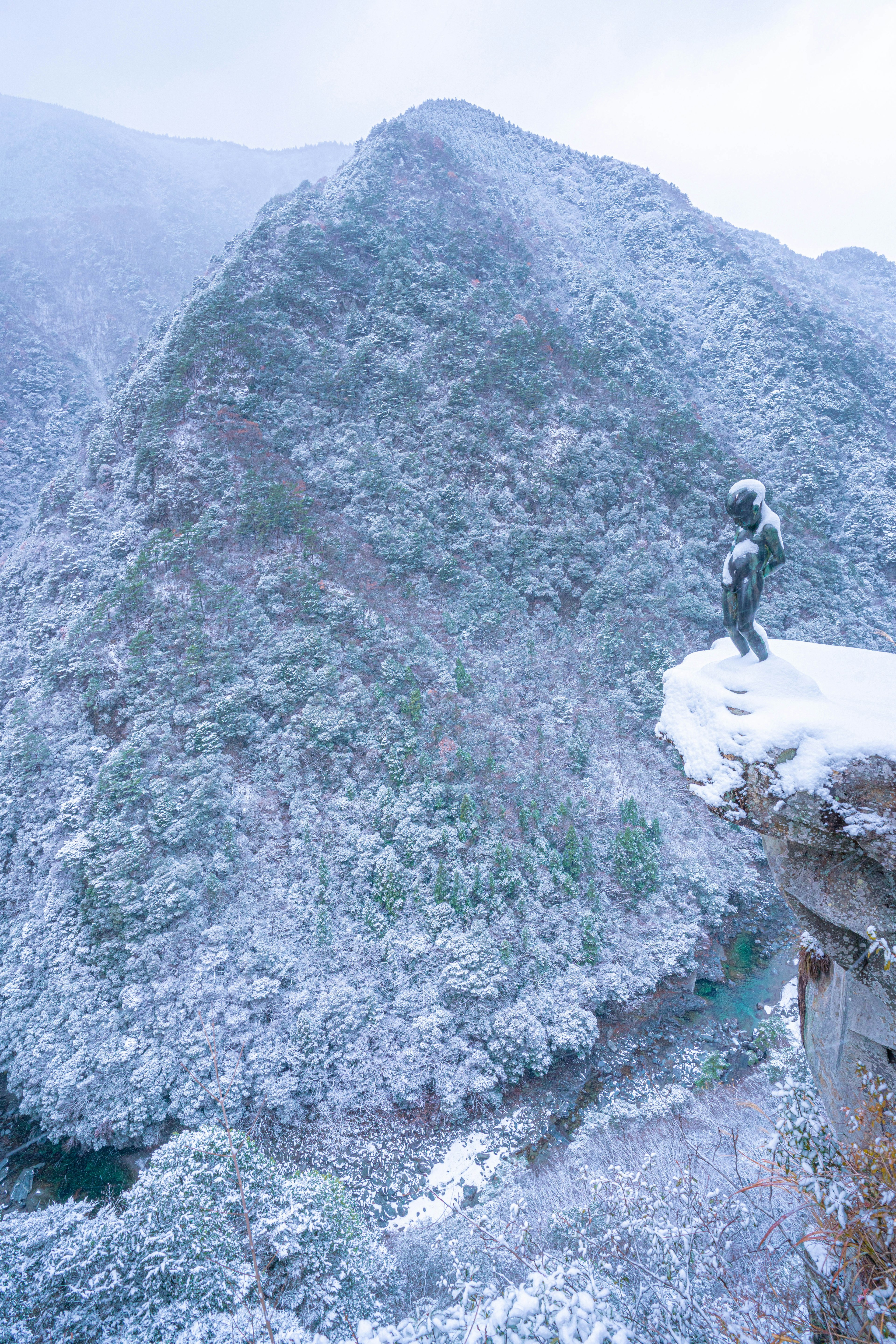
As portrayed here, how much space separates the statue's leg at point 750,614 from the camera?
20.1 feet

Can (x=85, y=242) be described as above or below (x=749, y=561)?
above

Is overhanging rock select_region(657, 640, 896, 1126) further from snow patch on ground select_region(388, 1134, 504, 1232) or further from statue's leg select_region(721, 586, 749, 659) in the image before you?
snow patch on ground select_region(388, 1134, 504, 1232)

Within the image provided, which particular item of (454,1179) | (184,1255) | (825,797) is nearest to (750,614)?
(825,797)

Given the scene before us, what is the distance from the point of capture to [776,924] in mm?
20422

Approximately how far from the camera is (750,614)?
6.18 meters

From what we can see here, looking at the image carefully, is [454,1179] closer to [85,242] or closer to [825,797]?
[825,797]

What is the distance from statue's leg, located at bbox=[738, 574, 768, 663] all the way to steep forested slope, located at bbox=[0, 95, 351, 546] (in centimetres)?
3830

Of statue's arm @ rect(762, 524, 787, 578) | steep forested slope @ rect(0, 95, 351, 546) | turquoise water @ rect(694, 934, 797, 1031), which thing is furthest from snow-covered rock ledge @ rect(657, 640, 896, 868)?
steep forested slope @ rect(0, 95, 351, 546)

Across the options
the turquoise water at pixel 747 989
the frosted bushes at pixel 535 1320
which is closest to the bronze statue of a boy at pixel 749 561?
the frosted bushes at pixel 535 1320

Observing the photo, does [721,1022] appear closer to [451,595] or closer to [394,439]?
[451,595]

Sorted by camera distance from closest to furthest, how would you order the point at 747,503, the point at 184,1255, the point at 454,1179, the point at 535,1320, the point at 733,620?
the point at 535,1320, the point at 747,503, the point at 733,620, the point at 184,1255, the point at 454,1179

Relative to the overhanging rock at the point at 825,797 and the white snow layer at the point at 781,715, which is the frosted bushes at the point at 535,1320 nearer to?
the overhanging rock at the point at 825,797

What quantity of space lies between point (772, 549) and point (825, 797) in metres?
2.85

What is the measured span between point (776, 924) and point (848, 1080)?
1731 cm
